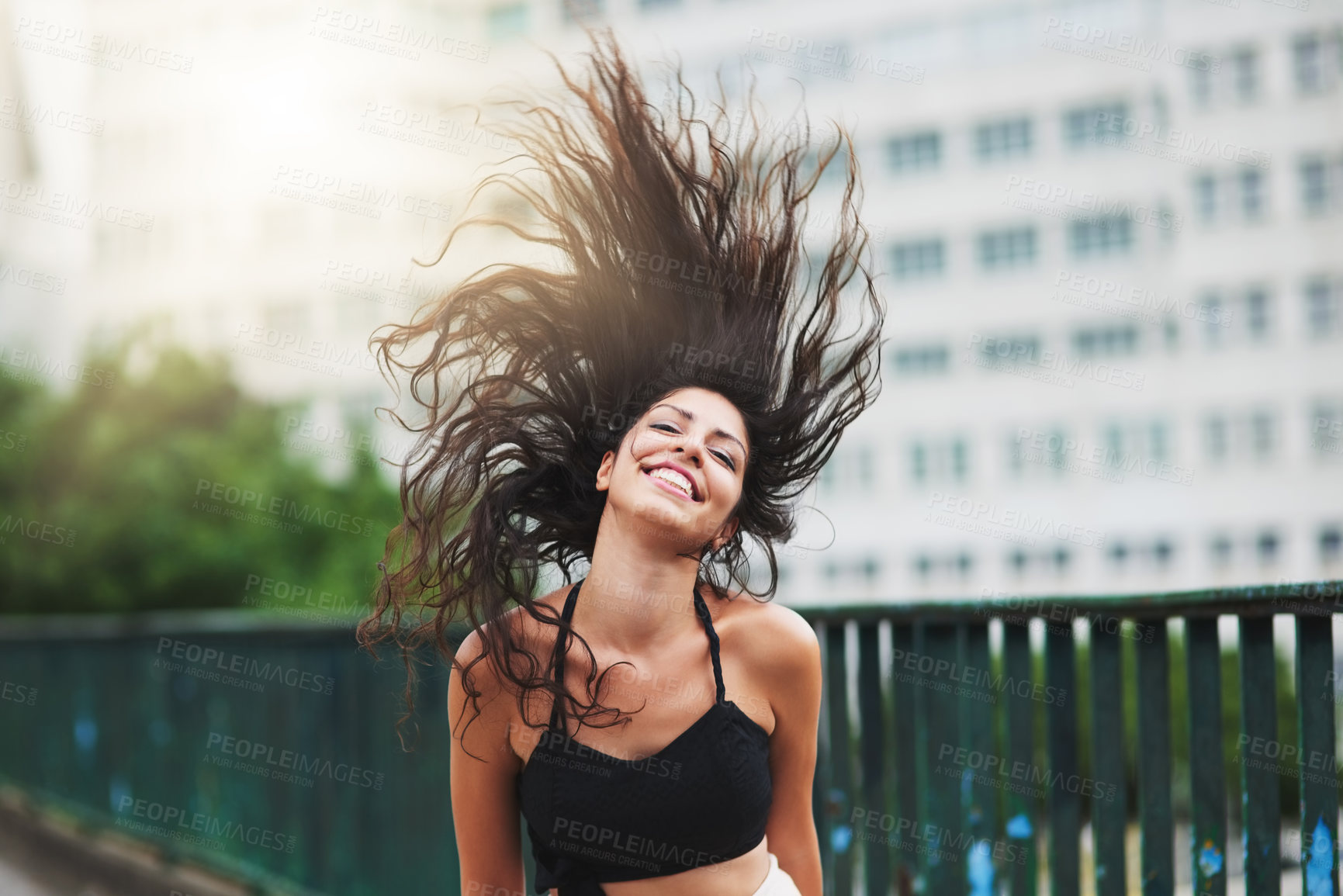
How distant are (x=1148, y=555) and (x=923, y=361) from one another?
11225 mm

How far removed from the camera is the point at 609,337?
9.68 feet

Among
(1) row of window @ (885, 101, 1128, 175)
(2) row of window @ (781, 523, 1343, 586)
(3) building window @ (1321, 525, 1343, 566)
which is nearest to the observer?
(3) building window @ (1321, 525, 1343, 566)

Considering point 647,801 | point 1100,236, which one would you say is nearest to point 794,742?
point 647,801

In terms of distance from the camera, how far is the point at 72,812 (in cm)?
770

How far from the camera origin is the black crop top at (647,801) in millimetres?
2613

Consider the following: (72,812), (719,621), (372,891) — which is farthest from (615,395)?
(72,812)

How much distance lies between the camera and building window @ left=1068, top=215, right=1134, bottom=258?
4653 cm

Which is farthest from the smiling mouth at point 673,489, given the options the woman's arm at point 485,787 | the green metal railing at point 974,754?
the green metal railing at point 974,754

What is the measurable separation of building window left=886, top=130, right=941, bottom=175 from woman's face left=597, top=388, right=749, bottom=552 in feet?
160

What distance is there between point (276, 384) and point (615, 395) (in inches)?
2076

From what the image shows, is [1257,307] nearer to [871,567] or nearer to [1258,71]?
[1258,71]

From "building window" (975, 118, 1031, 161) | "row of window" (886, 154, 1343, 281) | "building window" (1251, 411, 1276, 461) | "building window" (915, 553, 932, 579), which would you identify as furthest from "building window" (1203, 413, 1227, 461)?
"building window" (975, 118, 1031, 161)

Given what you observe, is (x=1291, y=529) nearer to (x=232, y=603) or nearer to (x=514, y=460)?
(x=232, y=603)

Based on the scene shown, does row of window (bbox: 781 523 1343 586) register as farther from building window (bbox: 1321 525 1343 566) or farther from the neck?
the neck
